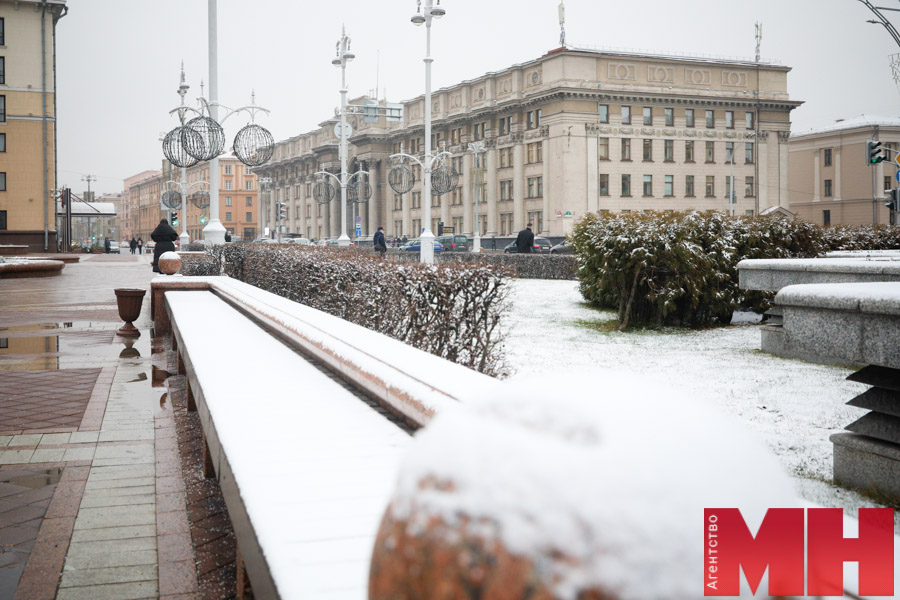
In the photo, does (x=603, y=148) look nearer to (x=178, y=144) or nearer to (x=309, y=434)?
(x=178, y=144)

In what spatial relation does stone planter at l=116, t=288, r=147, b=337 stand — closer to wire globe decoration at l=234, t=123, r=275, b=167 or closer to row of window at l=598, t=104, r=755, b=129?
wire globe decoration at l=234, t=123, r=275, b=167

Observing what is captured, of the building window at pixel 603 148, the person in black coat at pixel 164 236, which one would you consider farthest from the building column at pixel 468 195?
the person in black coat at pixel 164 236

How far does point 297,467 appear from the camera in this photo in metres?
3.06

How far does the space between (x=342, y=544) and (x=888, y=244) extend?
1890 centimetres

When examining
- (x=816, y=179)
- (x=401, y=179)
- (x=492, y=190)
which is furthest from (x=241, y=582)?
(x=816, y=179)

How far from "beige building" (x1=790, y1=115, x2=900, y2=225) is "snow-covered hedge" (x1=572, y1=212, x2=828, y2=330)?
67695mm

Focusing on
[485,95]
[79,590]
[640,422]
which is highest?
[485,95]

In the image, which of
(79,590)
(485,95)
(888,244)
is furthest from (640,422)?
(485,95)

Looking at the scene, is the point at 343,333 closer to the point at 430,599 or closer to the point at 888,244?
the point at 430,599

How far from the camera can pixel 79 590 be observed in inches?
134

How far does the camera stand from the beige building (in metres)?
76.1

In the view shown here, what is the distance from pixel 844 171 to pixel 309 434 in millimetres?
85664

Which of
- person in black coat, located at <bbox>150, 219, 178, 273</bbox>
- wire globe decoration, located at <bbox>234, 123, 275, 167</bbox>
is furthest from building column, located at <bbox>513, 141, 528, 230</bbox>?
wire globe decoration, located at <bbox>234, 123, 275, 167</bbox>

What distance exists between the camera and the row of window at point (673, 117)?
6384cm
